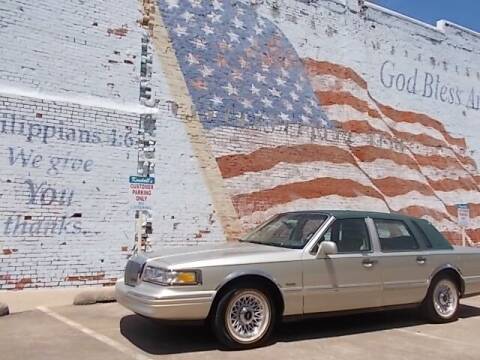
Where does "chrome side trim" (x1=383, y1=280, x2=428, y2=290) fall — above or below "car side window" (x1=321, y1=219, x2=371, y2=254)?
→ below

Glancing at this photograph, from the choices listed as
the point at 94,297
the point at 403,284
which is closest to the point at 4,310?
the point at 94,297

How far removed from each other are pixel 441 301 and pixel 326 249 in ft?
8.10

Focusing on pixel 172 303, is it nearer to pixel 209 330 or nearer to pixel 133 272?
pixel 133 272

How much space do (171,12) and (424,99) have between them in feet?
26.7

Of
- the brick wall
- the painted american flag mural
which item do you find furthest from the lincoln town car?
the painted american flag mural

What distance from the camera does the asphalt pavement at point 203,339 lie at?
21.5ft

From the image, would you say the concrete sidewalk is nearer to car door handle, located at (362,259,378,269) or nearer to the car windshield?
the car windshield

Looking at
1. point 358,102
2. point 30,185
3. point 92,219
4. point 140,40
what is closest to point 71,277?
point 92,219

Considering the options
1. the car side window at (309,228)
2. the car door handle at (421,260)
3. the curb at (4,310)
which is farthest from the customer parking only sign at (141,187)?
the car door handle at (421,260)

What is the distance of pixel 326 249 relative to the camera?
289 inches

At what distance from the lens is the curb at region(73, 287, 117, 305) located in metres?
9.51

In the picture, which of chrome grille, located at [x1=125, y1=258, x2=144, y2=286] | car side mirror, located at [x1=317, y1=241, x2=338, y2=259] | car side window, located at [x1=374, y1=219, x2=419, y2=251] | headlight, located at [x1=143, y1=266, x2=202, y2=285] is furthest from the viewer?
car side window, located at [x1=374, y1=219, x2=419, y2=251]

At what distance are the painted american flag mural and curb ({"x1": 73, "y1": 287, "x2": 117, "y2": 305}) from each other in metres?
3.80

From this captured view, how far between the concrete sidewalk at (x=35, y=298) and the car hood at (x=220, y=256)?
9.89ft
